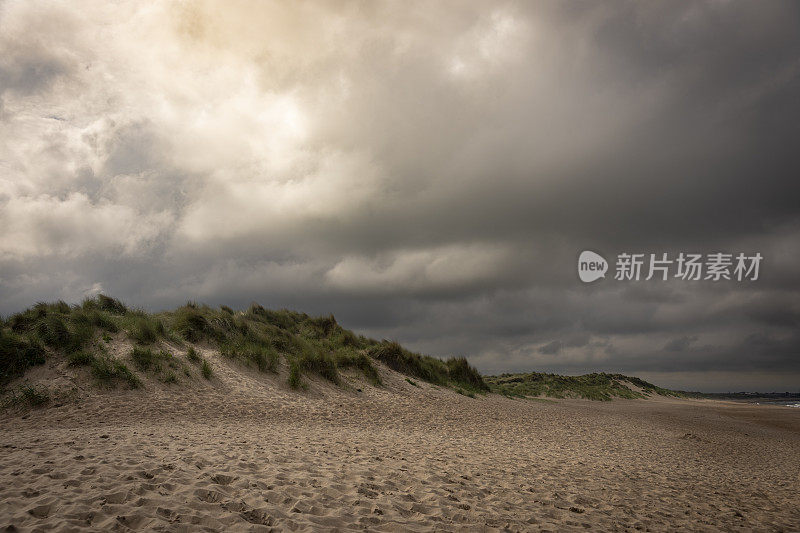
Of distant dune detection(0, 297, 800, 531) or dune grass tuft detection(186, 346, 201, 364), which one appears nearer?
distant dune detection(0, 297, 800, 531)

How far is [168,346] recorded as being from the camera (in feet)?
57.9

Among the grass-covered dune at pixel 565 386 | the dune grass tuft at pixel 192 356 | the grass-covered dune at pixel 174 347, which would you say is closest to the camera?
the grass-covered dune at pixel 174 347

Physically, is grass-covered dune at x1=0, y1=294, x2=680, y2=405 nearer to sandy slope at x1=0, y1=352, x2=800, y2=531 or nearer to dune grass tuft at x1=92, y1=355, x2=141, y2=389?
dune grass tuft at x1=92, y1=355, x2=141, y2=389

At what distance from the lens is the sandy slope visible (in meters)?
5.59

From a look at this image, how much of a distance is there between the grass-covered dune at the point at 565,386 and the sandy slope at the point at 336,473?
2184 cm

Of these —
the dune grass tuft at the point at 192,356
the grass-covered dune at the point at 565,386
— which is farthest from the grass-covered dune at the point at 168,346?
the grass-covered dune at the point at 565,386

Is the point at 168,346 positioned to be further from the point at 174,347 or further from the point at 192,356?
the point at 192,356

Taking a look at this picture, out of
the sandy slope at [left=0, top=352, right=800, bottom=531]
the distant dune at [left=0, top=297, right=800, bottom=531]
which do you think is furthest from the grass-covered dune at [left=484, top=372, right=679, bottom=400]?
the sandy slope at [left=0, top=352, right=800, bottom=531]

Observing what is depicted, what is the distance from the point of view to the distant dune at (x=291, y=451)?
582cm

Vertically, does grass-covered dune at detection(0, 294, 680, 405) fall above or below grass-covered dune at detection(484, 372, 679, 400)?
above

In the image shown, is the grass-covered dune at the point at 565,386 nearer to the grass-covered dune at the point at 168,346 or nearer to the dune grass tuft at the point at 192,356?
the grass-covered dune at the point at 168,346

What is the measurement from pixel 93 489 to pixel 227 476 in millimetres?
1798

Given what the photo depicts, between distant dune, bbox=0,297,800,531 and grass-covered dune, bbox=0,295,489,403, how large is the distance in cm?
9

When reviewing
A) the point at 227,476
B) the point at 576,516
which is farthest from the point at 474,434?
Answer: the point at 227,476
